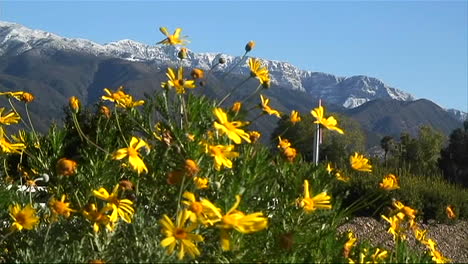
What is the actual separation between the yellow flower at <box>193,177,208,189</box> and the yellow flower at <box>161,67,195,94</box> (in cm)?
36

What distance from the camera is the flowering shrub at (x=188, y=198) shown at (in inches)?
86.0

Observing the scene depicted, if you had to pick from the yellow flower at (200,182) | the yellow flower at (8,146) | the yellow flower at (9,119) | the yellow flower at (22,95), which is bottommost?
the yellow flower at (200,182)

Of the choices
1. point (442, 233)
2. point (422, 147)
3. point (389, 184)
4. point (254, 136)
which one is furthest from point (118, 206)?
point (422, 147)

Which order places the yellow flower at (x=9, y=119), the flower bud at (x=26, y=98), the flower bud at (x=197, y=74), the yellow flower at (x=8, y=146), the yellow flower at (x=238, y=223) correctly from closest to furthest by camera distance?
1. the yellow flower at (x=238, y=223)
2. the flower bud at (x=197, y=74)
3. the yellow flower at (x=8, y=146)
4. the yellow flower at (x=9, y=119)
5. the flower bud at (x=26, y=98)

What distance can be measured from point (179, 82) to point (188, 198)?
677 mm

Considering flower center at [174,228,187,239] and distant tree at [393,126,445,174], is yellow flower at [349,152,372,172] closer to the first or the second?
flower center at [174,228,187,239]

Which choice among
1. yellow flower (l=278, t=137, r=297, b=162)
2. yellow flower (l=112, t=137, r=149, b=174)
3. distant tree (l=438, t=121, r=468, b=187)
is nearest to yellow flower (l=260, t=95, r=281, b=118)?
yellow flower (l=278, t=137, r=297, b=162)

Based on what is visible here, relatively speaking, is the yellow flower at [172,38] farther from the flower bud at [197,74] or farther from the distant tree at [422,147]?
the distant tree at [422,147]

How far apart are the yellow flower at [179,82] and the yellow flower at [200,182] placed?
362 mm

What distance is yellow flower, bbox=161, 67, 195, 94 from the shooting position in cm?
259

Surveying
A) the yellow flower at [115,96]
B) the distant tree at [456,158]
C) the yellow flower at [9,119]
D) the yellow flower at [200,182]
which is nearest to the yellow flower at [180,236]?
the yellow flower at [200,182]

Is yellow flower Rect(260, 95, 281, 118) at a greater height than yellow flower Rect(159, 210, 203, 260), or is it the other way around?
yellow flower Rect(260, 95, 281, 118)

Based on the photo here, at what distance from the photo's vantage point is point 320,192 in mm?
2510

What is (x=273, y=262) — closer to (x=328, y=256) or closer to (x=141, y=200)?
(x=328, y=256)
